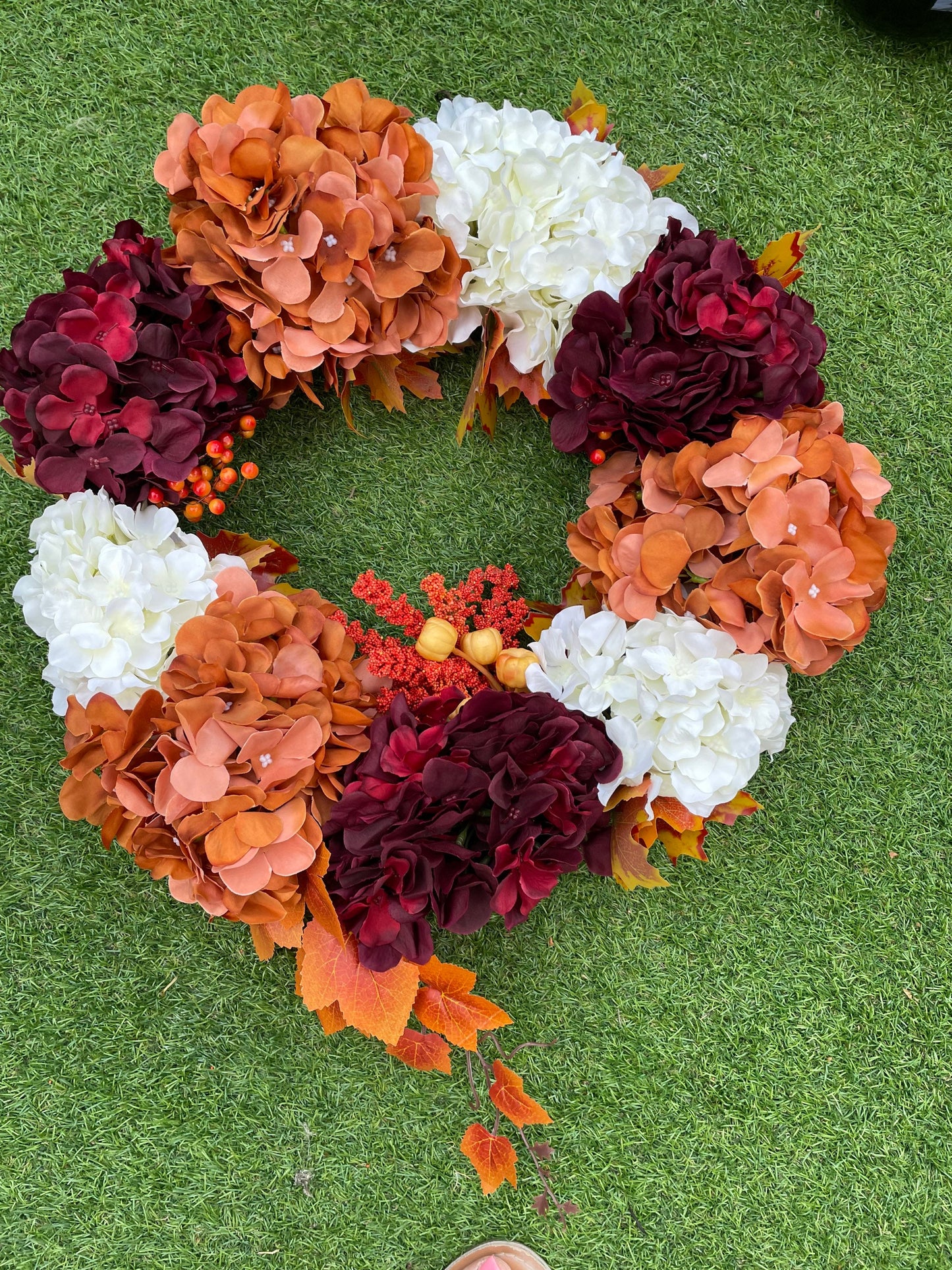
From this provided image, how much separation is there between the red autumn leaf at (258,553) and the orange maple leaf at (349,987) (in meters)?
0.51

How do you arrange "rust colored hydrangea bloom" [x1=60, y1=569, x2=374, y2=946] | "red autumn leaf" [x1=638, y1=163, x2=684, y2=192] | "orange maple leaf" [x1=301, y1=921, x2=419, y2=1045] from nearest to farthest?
"rust colored hydrangea bloom" [x1=60, y1=569, x2=374, y2=946] < "orange maple leaf" [x1=301, y1=921, x2=419, y2=1045] < "red autumn leaf" [x1=638, y1=163, x2=684, y2=192]

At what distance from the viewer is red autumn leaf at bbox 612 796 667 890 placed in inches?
46.5

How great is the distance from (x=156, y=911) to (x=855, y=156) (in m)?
1.66

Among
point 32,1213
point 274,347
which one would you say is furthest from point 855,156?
point 32,1213

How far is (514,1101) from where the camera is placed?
1.32m

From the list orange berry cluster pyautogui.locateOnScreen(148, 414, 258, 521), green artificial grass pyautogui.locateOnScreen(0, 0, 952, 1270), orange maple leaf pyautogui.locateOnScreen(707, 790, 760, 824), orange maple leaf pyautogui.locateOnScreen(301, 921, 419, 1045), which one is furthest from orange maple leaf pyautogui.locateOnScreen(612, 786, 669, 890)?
orange berry cluster pyautogui.locateOnScreen(148, 414, 258, 521)

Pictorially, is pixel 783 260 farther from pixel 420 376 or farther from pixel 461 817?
pixel 461 817

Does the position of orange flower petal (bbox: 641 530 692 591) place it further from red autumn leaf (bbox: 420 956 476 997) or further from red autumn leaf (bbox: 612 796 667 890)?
red autumn leaf (bbox: 420 956 476 997)

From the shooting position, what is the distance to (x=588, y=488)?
54.6 inches

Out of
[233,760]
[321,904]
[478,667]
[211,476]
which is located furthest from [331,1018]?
[211,476]

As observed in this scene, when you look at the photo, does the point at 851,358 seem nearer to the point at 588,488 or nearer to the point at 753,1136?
the point at 588,488

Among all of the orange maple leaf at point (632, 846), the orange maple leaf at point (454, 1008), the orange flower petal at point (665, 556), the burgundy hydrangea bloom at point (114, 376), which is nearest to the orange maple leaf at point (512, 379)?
the orange flower petal at point (665, 556)

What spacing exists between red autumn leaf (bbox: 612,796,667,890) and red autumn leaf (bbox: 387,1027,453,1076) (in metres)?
0.39

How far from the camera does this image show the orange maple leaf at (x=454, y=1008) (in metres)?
1.25
